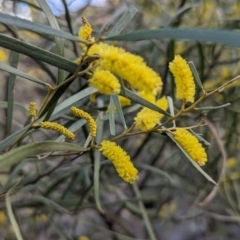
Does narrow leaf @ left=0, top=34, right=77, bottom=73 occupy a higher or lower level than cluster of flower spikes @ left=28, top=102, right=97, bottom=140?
higher

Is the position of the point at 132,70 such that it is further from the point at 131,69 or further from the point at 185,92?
the point at 185,92

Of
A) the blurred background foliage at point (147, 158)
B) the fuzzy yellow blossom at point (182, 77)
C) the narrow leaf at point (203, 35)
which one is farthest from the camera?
the blurred background foliage at point (147, 158)

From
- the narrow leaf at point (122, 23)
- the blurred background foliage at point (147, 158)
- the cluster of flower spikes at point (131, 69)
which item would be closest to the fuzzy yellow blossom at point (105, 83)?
the cluster of flower spikes at point (131, 69)

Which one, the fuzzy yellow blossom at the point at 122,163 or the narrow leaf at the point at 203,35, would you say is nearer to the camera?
the narrow leaf at the point at 203,35

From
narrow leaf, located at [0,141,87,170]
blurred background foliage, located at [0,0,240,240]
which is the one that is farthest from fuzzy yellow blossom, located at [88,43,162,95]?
blurred background foliage, located at [0,0,240,240]

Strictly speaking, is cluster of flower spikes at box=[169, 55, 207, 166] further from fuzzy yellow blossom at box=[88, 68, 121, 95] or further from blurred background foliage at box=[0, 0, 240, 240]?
blurred background foliage at box=[0, 0, 240, 240]

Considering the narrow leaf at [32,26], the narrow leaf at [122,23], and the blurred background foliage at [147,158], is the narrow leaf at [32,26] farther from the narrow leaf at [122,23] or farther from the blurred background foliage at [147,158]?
the blurred background foliage at [147,158]
